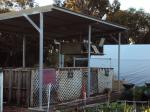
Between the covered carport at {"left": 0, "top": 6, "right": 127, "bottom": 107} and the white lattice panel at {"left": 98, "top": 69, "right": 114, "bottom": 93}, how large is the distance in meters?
1.84

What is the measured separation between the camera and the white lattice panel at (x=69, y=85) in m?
14.2

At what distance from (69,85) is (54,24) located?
3600mm

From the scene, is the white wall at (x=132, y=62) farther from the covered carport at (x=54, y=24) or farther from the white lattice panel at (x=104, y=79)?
the white lattice panel at (x=104, y=79)

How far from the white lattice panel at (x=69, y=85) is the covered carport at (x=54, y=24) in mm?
1253

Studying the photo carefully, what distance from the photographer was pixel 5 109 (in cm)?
1219

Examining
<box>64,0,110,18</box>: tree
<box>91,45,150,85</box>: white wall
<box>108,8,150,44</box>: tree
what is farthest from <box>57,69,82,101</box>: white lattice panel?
<box>64,0,110,18</box>: tree

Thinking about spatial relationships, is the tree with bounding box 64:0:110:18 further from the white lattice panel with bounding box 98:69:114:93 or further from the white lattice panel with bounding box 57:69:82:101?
the white lattice panel with bounding box 57:69:82:101

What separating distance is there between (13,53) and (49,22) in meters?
13.2

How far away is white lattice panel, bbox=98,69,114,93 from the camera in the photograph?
17.4m

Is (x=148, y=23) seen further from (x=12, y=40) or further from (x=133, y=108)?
(x=133, y=108)

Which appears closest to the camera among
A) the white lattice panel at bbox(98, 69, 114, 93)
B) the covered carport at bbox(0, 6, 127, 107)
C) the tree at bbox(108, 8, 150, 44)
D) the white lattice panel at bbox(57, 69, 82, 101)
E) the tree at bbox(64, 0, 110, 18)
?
the covered carport at bbox(0, 6, 127, 107)

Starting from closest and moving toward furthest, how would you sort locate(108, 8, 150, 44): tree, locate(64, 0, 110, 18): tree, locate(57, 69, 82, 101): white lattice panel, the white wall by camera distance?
locate(57, 69, 82, 101): white lattice panel < the white wall < locate(108, 8, 150, 44): tree < locate(64, 0, 110, 18): tree

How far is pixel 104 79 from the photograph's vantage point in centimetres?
1783

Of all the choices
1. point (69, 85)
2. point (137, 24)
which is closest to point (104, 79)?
point (69, 85)
